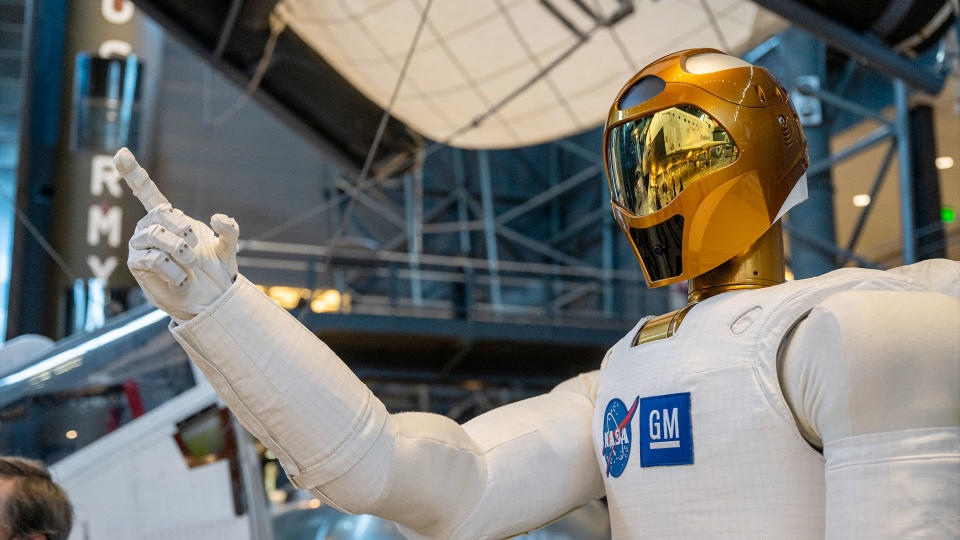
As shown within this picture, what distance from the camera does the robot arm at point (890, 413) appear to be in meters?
1.21

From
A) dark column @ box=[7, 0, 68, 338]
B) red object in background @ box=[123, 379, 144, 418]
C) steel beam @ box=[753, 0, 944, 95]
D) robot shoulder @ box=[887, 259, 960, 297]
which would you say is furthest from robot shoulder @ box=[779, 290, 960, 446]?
dark column @ box=[7, 0, 68, 338]

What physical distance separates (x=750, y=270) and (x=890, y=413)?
0.44 m

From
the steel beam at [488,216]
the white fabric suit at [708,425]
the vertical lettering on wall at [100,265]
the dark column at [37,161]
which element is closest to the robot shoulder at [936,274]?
the white fabric suit at [708,425]

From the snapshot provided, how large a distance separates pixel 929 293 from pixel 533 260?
556 inches

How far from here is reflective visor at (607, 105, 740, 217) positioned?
1564 mm

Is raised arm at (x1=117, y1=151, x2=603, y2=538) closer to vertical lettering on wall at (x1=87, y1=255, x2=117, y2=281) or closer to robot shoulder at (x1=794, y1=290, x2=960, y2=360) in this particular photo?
robot shoulder at (x1=794, y1=290, x2=960, y2=360)

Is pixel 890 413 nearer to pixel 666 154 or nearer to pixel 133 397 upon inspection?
pixel 666 154

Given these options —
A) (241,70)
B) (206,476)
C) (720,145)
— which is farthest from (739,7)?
(720,145)

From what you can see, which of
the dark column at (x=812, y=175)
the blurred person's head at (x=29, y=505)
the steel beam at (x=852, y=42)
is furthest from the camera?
the dark column at (x=812, y=175)

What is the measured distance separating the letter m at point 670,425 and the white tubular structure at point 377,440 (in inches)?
10.1

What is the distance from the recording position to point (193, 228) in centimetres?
134

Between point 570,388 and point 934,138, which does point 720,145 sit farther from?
point 934,138

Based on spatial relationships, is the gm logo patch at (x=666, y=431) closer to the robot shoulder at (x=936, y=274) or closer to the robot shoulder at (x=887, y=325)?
the robot shoulder at (x=887, y=325)

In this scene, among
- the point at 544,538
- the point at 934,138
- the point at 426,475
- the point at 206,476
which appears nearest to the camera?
the point at 426,475
